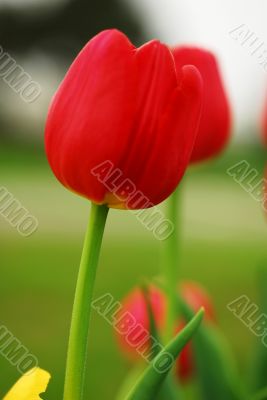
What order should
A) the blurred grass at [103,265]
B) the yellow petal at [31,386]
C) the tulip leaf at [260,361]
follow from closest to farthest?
the yellow petal at [31,386], the tulip leaf at [260,361], the blurred grass at [103,265]

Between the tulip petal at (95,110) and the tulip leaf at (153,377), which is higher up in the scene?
the tulip petal at (95,110)

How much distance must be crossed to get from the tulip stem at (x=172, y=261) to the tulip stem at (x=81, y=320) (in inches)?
12.6

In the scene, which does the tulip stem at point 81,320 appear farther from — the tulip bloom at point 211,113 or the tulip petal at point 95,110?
the tulip bloom at point 211,113

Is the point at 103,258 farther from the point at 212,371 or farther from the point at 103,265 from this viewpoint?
the point at 212,371

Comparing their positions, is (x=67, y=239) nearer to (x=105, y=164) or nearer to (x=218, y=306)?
(x=218, y=306)

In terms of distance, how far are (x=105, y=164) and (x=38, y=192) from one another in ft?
28.9

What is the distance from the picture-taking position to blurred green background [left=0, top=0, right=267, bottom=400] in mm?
2219

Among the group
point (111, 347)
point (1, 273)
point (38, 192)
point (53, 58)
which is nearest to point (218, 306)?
point (111, 347)

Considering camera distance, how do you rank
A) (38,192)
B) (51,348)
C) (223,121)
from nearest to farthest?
1. (223,121)
2. (51,348)
3. (38,192)

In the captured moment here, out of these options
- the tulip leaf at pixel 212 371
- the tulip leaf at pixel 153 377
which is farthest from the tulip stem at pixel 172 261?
the tulip leaf at pixel 153 377

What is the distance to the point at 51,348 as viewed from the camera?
7.47 feet

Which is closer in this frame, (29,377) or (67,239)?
(29,377)

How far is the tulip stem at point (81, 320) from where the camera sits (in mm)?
483

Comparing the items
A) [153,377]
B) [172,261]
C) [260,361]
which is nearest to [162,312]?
[260,361]
